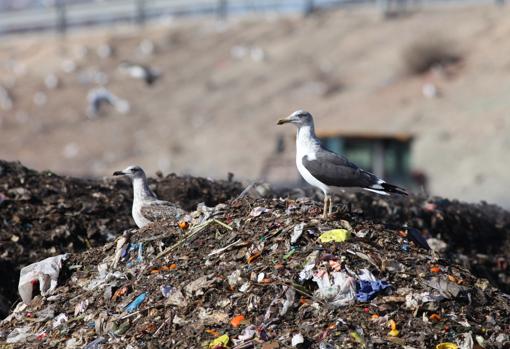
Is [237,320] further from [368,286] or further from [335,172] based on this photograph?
[335,172]

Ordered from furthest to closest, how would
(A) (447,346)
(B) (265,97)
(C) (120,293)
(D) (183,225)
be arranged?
(B) (265,97), (D) (183,225), (C) (120,293), (A) (447,346)

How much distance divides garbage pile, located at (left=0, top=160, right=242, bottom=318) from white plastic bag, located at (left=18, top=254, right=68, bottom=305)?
0.60 meters

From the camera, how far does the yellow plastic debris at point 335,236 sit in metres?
8.05

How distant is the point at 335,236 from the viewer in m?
8.07

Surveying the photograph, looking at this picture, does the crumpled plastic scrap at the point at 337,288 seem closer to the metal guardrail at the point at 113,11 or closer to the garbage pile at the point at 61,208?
the garbage pile at the point at 61,208

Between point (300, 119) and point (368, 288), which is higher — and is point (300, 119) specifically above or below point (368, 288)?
above

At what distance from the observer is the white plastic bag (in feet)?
29.3

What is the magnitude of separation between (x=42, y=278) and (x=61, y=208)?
8.45 feet

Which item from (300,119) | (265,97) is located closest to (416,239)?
(300,119)

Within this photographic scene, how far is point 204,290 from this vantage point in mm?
7703

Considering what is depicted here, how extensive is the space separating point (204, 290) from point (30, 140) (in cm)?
4030

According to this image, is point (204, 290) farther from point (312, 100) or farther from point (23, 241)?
point (312, 100)

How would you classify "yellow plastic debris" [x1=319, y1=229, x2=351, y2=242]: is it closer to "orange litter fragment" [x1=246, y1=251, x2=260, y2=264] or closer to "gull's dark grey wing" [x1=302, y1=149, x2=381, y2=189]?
"orange litter fragment" [x1=246, y1=251, x2=260, y2=264]

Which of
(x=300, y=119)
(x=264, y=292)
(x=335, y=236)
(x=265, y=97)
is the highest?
(x=300, y=119)
